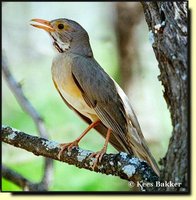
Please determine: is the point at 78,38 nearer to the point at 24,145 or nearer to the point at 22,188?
the point at 24,145

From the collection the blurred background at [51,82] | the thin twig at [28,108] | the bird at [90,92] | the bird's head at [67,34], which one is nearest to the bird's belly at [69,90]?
the bird at [90,92]

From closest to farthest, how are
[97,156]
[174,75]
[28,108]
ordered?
[174,75], [97,156], [28,108]

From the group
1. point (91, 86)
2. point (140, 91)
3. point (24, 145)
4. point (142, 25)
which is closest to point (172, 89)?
point (91, 86)

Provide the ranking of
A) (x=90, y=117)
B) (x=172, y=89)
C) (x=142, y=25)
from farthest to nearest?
(x=142, y=25) → (x=90, y=117) → (x=172, y=89)

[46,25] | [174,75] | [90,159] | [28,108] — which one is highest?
[46,25]

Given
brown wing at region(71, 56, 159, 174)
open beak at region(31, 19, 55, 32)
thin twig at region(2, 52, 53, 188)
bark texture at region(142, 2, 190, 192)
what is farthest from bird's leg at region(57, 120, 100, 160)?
bark texture at region(142, 2, 190, 192)

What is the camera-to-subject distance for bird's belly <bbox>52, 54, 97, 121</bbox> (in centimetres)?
283

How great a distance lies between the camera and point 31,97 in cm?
357

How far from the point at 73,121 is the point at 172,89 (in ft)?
3.70

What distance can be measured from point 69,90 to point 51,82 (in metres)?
0.59

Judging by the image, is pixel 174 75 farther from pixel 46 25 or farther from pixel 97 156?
pixel 46 25

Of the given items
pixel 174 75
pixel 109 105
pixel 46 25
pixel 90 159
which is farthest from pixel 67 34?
pixel 174 75

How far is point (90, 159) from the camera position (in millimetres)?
2662

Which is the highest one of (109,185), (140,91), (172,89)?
(140,91)
